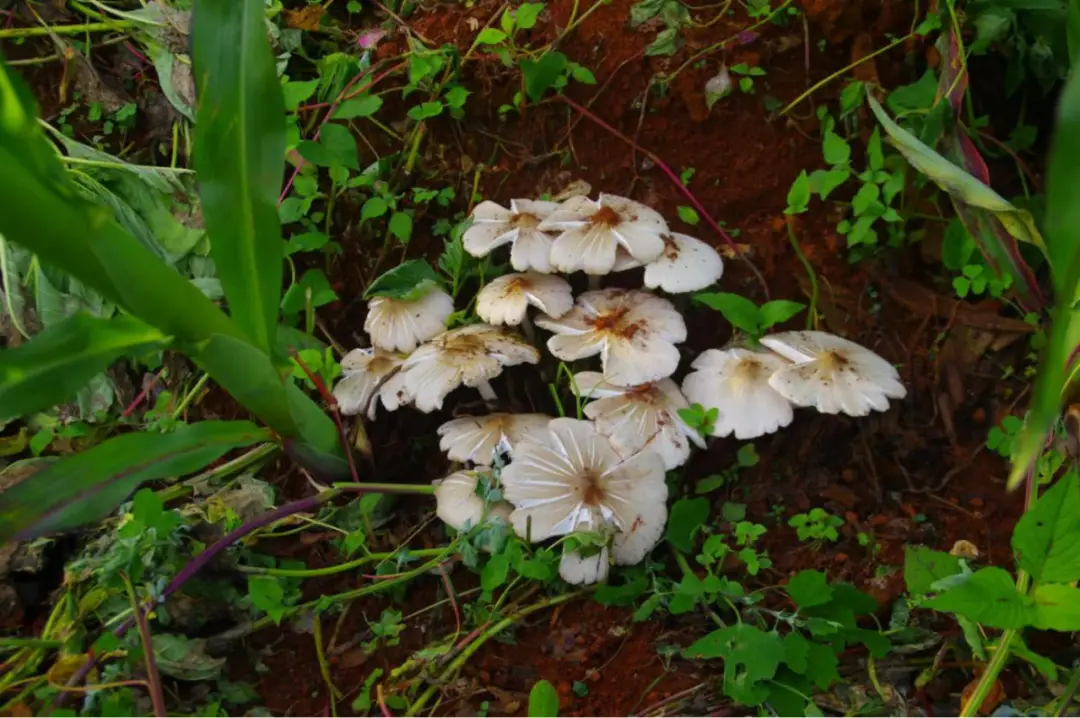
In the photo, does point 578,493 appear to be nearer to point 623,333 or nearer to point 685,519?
point 685,519

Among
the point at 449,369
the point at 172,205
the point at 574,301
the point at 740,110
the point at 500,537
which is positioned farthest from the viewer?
the point at 172,205

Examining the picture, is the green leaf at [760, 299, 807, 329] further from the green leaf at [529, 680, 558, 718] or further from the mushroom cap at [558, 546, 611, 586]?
the green leaf at [529, 680, 558, 718]

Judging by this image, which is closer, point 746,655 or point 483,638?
point 746,655

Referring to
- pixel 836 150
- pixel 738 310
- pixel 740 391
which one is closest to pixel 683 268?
pixel 738 310

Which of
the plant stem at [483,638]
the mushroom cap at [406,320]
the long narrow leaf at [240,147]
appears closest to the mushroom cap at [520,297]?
the mushroom cap at [406,320]

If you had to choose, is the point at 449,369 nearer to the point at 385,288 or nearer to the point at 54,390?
the point at 385,288

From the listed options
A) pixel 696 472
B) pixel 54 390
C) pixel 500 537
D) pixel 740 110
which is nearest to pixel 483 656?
pixel 500 537

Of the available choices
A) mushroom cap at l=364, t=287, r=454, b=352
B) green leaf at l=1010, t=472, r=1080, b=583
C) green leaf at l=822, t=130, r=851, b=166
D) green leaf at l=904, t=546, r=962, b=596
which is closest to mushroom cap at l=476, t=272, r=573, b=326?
mushroom cap at l=364, t=287, r=454, b=352
